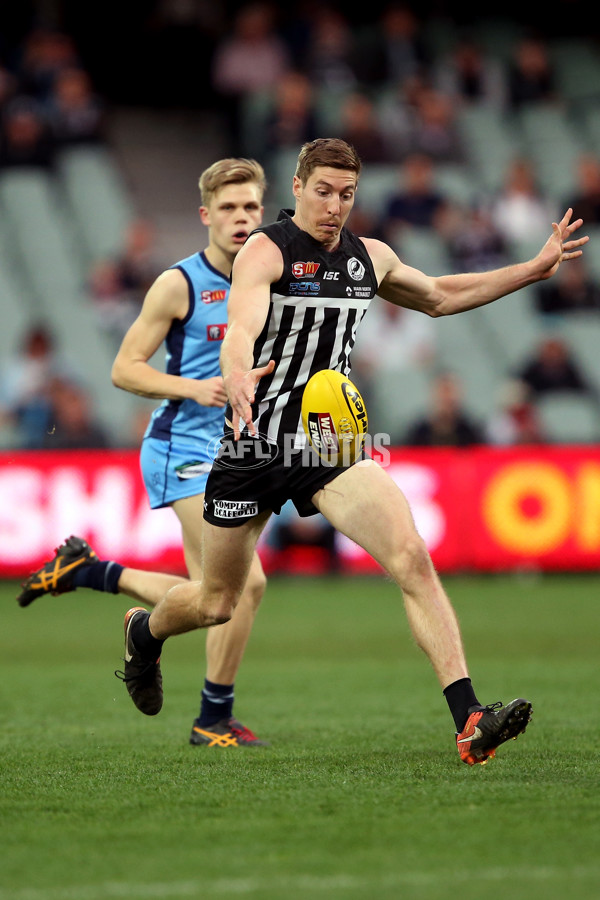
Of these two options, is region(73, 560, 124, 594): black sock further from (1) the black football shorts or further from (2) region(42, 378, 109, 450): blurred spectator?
(2) region(42, 378, 109, 450): blurred spectator

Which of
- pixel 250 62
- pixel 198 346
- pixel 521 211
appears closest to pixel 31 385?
pixel 250 62

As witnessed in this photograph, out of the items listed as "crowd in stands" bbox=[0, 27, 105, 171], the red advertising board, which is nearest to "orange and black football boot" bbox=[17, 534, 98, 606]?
the red advertising board

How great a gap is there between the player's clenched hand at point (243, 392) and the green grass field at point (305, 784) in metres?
1.35

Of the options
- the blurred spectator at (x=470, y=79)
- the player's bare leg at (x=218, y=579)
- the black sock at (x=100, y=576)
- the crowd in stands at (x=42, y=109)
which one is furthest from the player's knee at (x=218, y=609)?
the blurred spectator at (x=470, y=79)

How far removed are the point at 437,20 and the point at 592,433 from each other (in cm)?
947

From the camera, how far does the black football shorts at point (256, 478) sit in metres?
5.57

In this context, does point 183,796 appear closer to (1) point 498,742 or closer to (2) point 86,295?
(1) point 498,742

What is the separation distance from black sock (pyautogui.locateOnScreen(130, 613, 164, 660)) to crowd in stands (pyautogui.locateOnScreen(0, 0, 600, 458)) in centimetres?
820

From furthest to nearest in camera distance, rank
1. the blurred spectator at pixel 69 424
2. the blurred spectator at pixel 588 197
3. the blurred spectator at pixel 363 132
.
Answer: the blurred spectator at pixel 588 197, the blurred spectator at pixel 363 132, the blurred spectator at pixel 69 424

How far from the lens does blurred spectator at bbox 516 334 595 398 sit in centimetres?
1630

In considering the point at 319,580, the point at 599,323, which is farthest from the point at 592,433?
the point at 319,580

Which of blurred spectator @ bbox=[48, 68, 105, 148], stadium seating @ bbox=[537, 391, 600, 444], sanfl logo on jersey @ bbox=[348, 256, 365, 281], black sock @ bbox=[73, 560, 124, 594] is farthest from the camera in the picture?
blurred spectator @ bbox=[48, 68, 105, 148]

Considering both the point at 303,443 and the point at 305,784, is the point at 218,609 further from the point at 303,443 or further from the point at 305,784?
the point at 305,784

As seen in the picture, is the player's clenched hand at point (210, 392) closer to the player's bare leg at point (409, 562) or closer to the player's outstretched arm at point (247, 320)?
the player's outstretched arm at point (247, 320)
